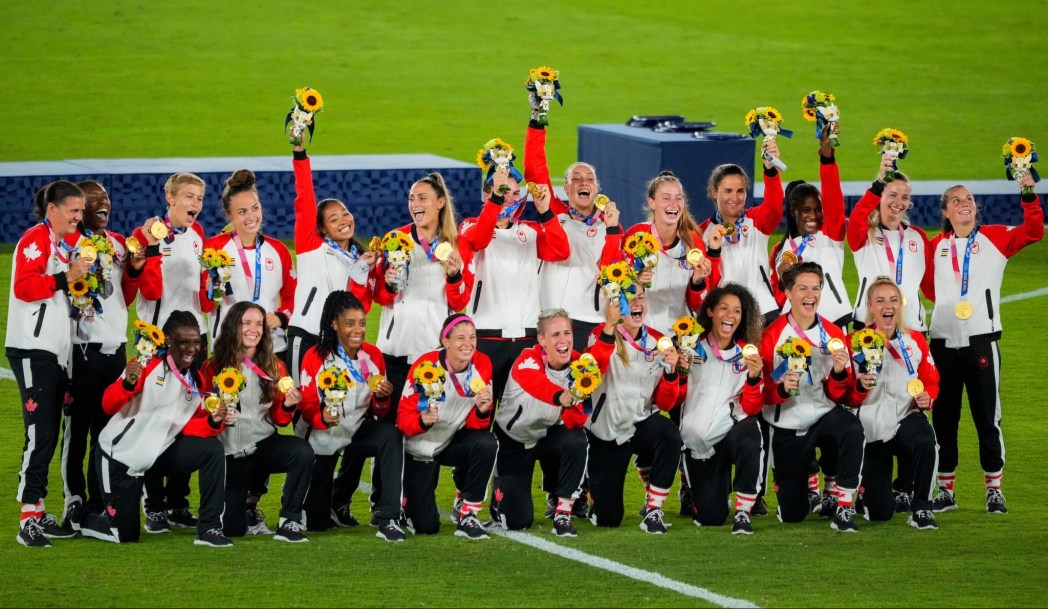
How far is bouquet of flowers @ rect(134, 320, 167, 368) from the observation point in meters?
8.08

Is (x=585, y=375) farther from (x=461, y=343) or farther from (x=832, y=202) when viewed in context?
(x=832, y=202)

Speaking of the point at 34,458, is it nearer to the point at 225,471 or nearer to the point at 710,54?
the point at 225,471

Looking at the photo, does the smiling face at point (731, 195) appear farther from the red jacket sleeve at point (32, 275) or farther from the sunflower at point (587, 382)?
the red jacket sleeve at point (32, 275)

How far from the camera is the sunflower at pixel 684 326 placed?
8.62 metres

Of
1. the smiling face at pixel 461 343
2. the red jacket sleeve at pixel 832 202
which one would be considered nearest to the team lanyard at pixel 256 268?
the smiling face at pixel 461 343

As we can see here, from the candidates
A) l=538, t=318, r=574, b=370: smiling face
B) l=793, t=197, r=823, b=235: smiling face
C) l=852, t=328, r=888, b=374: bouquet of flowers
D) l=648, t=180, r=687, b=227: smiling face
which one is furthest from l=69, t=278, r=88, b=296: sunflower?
l=793, t=197, r=823, b=235: smiling face

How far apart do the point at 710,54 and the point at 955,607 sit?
23416mm

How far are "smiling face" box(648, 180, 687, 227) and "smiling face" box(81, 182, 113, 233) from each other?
2.97 m

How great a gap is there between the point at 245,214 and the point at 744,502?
303 cm

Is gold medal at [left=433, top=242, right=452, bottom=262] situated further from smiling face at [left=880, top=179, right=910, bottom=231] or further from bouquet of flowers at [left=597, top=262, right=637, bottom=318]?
smiling face at [left=880, top=179, right=910, bottom=231]

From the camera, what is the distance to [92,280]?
832cm

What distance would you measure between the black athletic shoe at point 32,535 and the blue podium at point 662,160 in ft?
33.4

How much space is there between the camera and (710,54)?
30125 mm

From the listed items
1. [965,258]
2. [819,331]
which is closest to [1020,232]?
[965,258]
